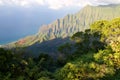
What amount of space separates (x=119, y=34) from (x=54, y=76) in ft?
79.0

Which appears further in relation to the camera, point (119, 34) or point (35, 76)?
point (119, 34)

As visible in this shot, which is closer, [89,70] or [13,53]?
[89,70]

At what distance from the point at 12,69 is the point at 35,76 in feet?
8.22

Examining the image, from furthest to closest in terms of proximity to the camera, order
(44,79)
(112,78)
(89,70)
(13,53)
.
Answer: (13,53) → (112,78) → (89,70) → (44,79)

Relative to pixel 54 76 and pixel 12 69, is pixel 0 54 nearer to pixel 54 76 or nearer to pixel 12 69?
pixel 12 69

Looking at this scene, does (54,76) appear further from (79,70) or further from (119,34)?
(119,34)

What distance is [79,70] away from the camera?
30703 millimetres

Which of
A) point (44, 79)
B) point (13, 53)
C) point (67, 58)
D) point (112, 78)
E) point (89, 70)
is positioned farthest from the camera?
point (67, 58)

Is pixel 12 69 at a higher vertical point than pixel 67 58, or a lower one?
lower

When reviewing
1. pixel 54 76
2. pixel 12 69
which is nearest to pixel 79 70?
pixel 54 76

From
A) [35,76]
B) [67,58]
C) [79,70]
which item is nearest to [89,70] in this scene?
[79,70]

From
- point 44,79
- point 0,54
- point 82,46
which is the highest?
point 82,46

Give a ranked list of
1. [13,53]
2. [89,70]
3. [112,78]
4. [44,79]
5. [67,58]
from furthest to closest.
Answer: [67,58] < [13,53] < [112,78] < [89,70] < [44,79]

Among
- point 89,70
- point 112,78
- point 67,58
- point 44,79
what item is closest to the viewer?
point 44,79
